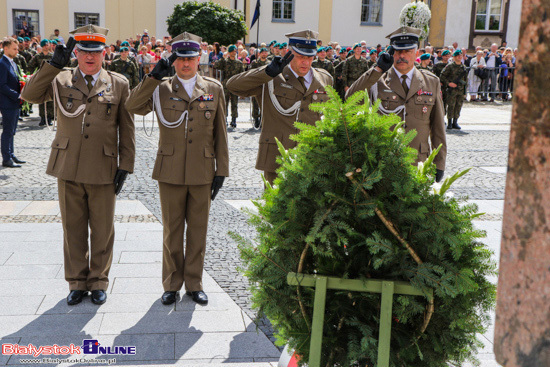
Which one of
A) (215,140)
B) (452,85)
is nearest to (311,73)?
(215,140)

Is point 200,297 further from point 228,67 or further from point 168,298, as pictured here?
point 228,67

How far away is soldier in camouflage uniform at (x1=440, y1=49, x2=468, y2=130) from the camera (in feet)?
53.9

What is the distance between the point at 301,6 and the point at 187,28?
8982mm

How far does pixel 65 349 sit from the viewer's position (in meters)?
4.00

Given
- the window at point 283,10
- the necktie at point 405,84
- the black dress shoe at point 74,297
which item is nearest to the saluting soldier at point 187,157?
the black dress shoe at point 74,297

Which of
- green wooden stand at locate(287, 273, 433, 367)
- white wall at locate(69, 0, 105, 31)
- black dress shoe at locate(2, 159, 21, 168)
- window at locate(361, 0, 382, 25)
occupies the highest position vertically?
window at locate(361, 0, 382, 25)

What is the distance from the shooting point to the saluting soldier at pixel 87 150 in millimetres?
4727

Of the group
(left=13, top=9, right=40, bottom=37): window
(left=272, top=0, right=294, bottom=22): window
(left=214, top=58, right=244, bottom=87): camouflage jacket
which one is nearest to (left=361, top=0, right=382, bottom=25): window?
(left=272, top=0, right=294, bottom=22): window

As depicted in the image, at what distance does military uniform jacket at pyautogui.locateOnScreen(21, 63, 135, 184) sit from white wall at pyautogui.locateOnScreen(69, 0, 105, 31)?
30.2 meters

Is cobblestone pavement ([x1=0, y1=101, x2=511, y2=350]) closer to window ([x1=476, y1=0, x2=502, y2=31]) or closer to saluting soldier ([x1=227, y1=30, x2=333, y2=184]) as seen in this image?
saluting soldier ([x1=227, y1=30, x2=333, y2=184])

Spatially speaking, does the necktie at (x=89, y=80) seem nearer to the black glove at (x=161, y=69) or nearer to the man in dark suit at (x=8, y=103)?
the black glove at (x=161, y=69)

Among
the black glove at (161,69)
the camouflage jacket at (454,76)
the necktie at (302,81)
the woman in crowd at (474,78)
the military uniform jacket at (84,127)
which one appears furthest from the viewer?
the woman in crowd at (474,78)

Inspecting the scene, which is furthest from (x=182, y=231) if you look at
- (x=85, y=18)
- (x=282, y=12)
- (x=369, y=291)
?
(x=282, y=12)

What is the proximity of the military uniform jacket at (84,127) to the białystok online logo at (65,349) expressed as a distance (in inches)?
50.0
